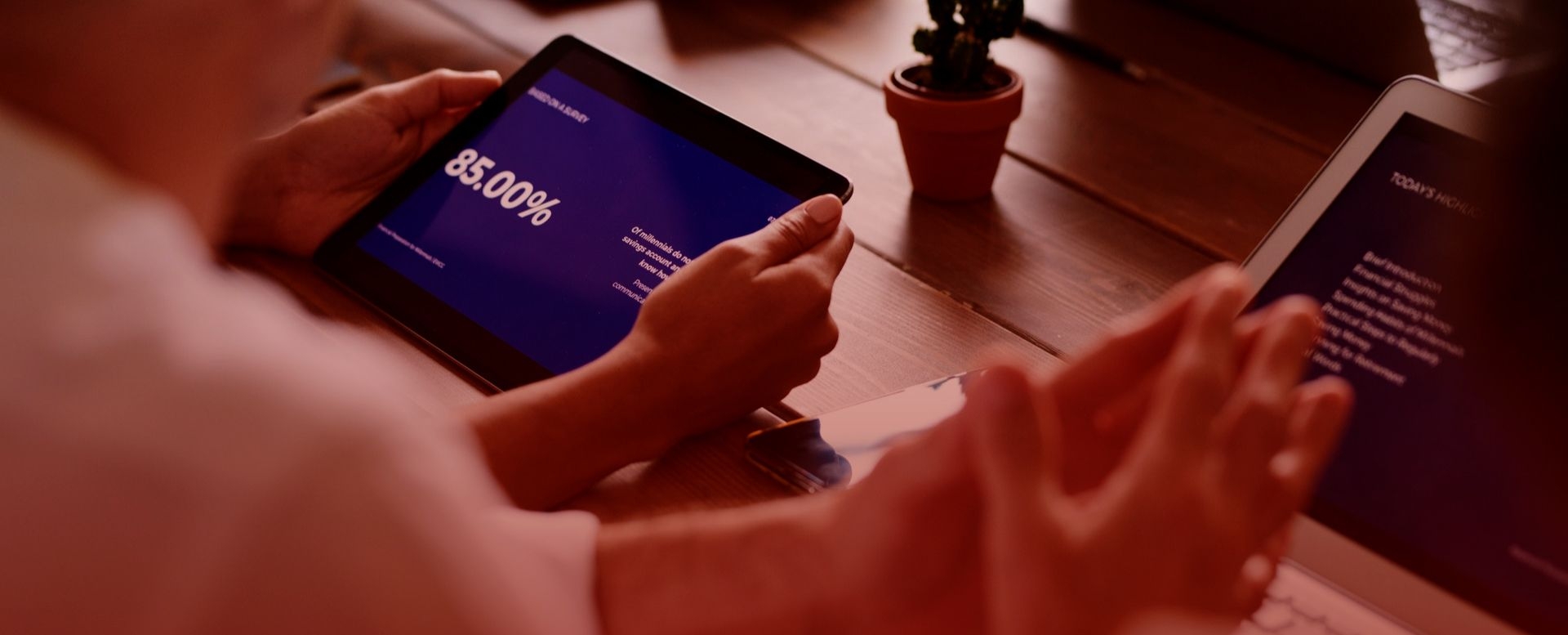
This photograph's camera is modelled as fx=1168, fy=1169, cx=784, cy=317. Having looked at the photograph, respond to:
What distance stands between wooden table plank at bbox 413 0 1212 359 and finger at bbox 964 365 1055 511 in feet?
1.41

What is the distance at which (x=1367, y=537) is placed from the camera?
26.9 inches

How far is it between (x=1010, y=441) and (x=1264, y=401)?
11cm

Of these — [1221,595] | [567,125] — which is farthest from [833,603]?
[567,125]

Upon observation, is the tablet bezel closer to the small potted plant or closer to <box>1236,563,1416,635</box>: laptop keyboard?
<box>1236,563,1416,635</box>: laptop keyboard

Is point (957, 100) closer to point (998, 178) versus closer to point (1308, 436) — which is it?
point (998, 178)

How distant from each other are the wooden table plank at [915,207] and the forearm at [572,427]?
1.01 ft

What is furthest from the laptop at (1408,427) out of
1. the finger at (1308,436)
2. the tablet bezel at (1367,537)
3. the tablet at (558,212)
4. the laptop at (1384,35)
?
the laptop at (1384,35)

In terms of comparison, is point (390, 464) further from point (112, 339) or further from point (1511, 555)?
point (1511, 555)

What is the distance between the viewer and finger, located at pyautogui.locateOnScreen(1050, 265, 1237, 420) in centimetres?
56

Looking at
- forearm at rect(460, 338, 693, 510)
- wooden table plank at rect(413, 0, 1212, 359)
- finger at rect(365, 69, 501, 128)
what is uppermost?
finger at rect(365, 69, 501, 128)

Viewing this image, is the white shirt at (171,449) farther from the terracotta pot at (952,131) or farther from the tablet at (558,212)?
the terracotta pot at (952,131)

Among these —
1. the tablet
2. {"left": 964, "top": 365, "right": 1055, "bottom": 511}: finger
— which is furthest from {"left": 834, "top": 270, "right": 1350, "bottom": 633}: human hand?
the tablet

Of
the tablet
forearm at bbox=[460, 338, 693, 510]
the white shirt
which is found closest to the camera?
the white shirt

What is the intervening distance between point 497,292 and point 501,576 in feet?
1.81
